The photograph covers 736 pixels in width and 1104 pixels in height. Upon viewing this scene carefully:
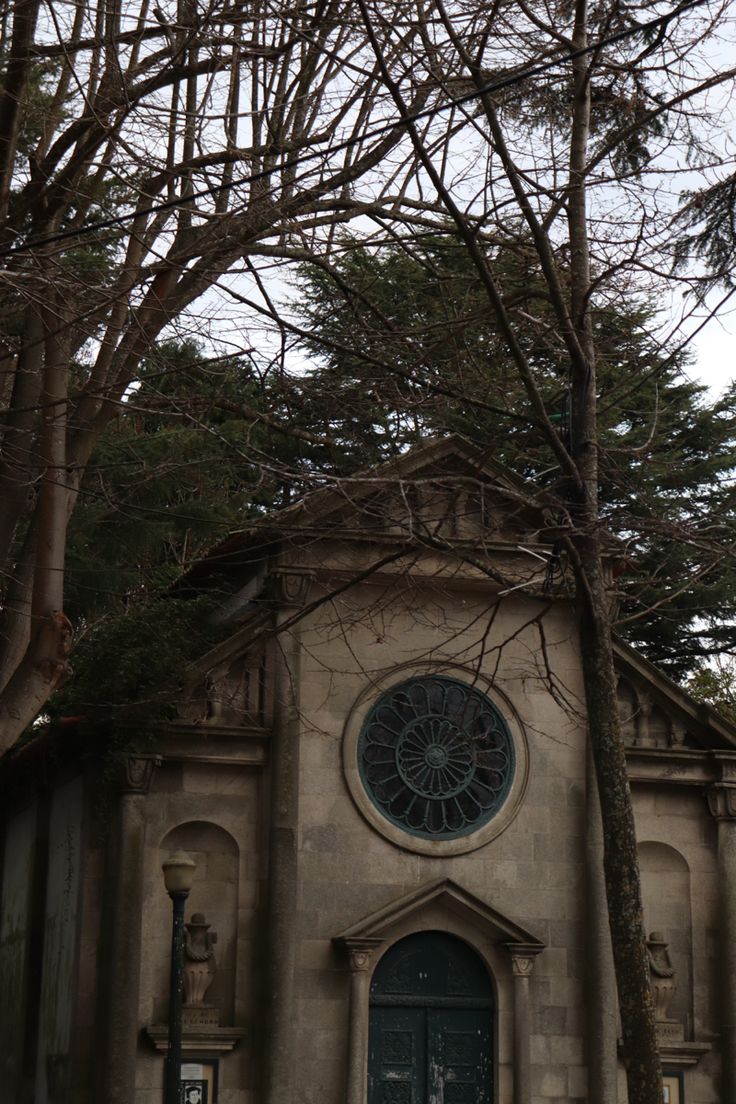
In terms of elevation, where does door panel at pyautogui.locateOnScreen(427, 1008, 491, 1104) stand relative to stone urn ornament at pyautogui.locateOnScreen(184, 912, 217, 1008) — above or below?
below

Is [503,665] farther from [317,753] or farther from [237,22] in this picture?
[237,22]

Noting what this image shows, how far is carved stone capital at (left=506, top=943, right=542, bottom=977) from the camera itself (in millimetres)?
20891

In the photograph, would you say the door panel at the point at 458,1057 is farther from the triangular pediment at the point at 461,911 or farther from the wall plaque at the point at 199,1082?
the wall plaque at the point at 199,1082

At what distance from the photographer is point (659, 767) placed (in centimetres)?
2219

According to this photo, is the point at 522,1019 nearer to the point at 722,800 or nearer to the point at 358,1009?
the point at 358,1009

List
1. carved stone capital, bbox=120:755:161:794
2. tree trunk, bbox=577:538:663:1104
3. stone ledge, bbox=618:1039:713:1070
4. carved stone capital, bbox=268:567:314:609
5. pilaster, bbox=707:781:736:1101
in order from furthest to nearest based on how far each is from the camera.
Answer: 1. pilaster, bbox=707:781:736:1101
2. stone ledge, bbox=618:1039:713:1070
3. carved stone capital, bbox=268:567:314:609
4. carved stone capital, bbox=120:755:161:794
5. tree trunk, bbox=577:538:663:1104

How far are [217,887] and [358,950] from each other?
183cm

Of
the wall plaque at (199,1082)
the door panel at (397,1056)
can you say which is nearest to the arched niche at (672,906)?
the door panel at (397,1056)

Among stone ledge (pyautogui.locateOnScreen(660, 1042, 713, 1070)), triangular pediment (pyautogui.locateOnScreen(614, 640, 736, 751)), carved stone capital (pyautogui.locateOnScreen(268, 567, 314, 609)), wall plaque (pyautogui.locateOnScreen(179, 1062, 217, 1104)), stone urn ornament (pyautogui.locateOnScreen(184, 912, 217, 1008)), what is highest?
carved stone capital (pyautogui.locateOnScreen(268, 567, 314, 609))

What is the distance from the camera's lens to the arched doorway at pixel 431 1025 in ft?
67.2

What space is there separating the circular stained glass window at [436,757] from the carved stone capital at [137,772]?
8.80 feet

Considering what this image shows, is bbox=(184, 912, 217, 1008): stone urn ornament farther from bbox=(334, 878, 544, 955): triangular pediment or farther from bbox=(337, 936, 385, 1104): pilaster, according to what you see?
bbox=(334, 878, 544, 955): triangular pediment

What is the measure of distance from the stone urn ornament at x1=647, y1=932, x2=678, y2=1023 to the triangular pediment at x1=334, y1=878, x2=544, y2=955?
1.67 m

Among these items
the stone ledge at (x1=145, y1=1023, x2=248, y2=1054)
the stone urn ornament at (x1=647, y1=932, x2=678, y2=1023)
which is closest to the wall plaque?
the stone ledge at (x1=145, y1=1023, x2=248, y2=1054)
